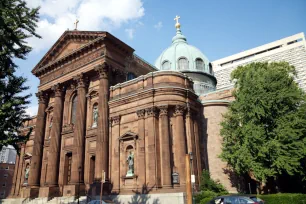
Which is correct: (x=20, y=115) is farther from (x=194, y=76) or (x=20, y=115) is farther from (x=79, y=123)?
(x=194, y=76)

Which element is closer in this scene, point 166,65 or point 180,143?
point 180,143

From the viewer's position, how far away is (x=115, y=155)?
25578 mm

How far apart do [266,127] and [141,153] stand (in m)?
10.9

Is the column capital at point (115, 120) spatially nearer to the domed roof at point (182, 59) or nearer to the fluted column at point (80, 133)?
the fluted column at point (80, 133)

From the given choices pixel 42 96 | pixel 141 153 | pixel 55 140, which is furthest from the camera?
pixel 42 96

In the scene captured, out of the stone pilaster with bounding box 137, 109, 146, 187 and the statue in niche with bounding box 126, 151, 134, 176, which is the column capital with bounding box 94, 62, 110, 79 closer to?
the stone pilaster with bounding box 137, 109, 146, 187

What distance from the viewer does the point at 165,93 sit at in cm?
2467

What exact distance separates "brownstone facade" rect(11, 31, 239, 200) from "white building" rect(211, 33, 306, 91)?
1838 inches

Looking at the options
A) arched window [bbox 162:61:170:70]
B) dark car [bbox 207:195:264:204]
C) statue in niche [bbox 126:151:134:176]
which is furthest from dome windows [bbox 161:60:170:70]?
dark car [bbox 207:195:264:204]

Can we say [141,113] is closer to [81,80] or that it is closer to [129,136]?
[129,136]

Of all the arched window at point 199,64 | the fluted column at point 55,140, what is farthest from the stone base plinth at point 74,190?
the arched window at point 199,64

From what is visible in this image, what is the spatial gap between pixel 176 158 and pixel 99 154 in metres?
7.30

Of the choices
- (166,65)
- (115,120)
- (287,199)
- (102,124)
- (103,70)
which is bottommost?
(287,199)

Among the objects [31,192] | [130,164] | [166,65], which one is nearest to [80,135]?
[130,164]
